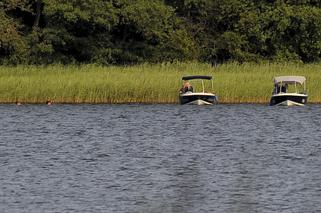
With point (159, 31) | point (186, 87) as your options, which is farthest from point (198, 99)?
point (159, 31)

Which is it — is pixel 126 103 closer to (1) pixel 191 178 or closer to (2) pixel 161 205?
(1) pixel 191 178

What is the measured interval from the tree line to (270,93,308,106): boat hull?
9447 mm

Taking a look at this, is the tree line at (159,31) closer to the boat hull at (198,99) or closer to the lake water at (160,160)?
the boat hull at (198,99)

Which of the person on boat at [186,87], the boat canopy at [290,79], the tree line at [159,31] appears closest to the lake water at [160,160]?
the person on boat at [186,87]

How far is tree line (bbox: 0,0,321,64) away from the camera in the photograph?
57906mm

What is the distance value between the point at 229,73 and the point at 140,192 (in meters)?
26.4

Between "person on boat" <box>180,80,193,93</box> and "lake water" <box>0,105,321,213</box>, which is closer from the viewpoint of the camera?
"lake water" <box>0,105,321,213</box>

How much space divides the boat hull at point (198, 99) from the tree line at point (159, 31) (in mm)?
9003

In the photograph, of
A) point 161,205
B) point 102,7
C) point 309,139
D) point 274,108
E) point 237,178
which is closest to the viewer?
point 161,205

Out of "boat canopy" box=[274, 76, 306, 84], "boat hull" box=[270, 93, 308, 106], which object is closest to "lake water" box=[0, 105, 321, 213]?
"boat hull" box=[270, 93, 308, 106]

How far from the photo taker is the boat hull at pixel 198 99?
4797cm

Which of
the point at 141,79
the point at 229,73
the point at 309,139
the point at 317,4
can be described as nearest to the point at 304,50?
the point at 317,4

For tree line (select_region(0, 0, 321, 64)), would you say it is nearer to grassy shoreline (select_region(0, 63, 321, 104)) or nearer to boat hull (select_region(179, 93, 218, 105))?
grassy shoreline (select_region(0, 63, 321, 104))

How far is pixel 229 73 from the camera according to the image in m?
50.1
